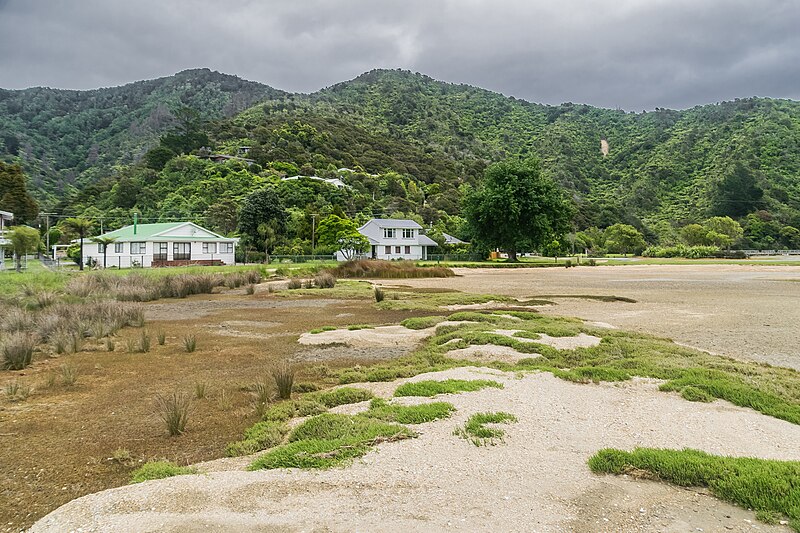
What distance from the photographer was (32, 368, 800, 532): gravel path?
134 inches

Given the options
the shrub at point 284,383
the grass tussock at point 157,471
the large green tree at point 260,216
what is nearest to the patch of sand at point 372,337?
the shrub at point 284,383

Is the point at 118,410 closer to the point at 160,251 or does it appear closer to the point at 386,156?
the point at 160,251

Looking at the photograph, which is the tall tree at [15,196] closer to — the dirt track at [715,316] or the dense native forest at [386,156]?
the dense native forest at [386,156]

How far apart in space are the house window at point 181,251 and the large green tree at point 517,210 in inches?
1300

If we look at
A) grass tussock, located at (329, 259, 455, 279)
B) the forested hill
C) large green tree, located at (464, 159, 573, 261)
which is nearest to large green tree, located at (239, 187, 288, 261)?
large green tree, located at (464, 159, 573, 261)

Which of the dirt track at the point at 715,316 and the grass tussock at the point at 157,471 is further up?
the dirt track at the point at 715,316

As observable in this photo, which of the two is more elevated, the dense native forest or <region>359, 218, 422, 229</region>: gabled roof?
the dense native forest

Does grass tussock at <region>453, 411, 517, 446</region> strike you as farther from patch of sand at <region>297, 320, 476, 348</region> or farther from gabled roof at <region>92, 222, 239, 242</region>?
gabled roof at <region>92, 222, 239, 242</region>

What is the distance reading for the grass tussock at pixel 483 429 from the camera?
5.02 metres

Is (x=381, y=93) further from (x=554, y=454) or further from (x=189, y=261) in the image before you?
(x=554, y=454)

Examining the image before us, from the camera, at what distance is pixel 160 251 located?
54.2 metres

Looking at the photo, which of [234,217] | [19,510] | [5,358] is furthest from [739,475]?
[234,217]

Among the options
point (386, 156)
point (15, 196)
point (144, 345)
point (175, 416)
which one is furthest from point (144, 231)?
point (386, 156)

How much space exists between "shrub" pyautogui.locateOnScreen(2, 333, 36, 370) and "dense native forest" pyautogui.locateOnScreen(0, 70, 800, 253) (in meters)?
49.4
